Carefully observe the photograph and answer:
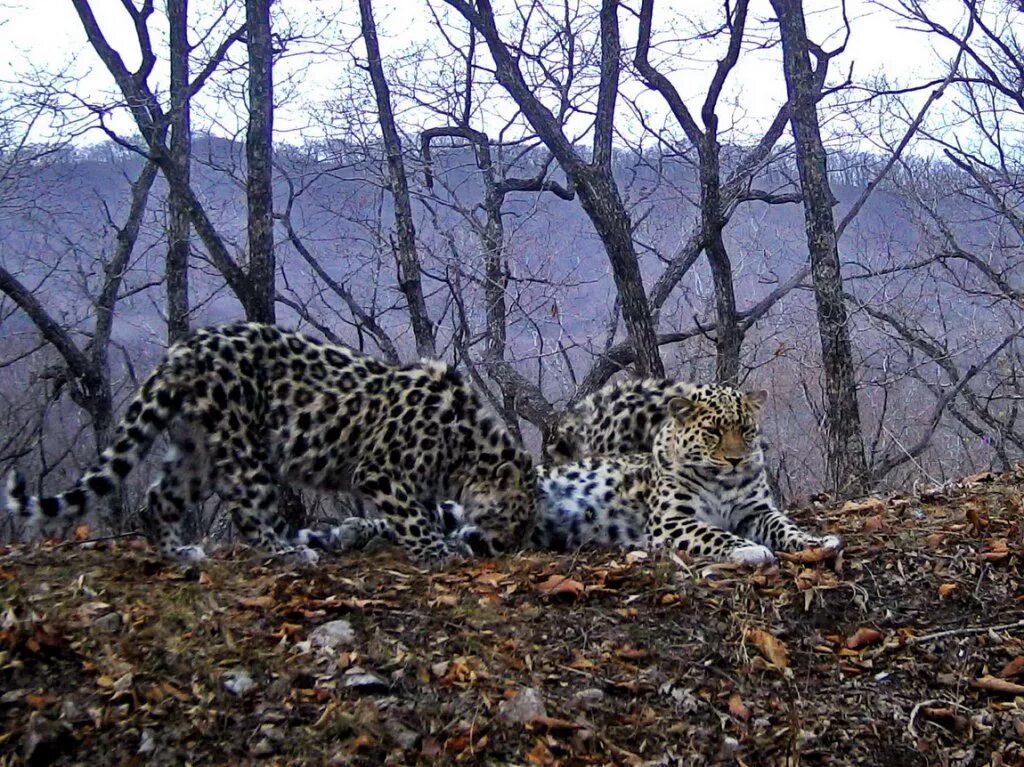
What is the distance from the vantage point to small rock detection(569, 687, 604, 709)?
4.63 m

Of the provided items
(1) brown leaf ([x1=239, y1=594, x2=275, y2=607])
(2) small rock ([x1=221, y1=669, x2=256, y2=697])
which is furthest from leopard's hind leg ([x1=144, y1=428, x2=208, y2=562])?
(2) small rock ([x1=221, y1=669, x2=256, y2=697])

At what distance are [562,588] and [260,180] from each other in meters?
6.67

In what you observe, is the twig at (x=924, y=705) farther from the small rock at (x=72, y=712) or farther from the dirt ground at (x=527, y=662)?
the small rock at (x=72, y=712)

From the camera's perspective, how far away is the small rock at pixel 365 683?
4.59 m

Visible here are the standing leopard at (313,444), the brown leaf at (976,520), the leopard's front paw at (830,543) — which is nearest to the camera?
the leopard's front paw at (830,543)

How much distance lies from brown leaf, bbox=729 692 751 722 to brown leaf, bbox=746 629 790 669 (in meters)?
0.35

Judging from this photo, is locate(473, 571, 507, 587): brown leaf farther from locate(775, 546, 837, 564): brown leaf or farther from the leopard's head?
the leopard's head

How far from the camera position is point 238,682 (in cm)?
454

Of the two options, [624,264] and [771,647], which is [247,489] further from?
[624,264]

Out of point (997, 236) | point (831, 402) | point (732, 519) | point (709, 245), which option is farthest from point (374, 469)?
point (997, 236)

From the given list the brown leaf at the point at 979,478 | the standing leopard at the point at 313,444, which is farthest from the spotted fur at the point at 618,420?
the brown leaf at the point at 979,478

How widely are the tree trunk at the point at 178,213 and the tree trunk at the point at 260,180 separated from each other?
223 centimetres

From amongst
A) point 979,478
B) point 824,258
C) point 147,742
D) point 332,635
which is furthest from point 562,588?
point 824,258

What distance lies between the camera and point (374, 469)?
24.5 feet
